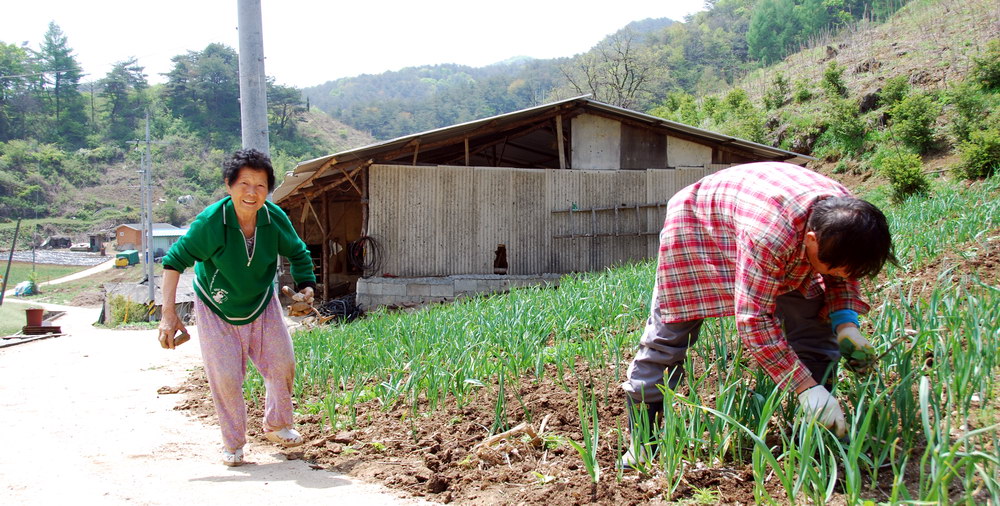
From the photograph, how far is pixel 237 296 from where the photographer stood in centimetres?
325

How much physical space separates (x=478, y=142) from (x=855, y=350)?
12027 millimetres

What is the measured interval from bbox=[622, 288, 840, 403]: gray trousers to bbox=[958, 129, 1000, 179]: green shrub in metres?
9.53

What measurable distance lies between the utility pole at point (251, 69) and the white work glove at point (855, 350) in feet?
18.6

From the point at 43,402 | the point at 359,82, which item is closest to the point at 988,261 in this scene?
the point at 43,402

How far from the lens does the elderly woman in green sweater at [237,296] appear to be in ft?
10.5

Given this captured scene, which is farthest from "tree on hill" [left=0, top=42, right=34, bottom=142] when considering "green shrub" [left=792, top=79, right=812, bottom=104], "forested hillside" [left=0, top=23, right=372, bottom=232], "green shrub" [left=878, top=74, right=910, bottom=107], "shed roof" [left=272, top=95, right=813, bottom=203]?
"green shrub" [left=878, top=74, right=910, bottom=107]

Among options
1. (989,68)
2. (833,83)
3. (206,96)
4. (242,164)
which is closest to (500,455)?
(242,164)

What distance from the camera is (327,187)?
1288 centimetres

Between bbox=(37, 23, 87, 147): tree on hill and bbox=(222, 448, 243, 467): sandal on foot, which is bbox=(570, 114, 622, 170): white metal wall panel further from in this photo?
bbox=(37, 23, 87, 147): tree on hill

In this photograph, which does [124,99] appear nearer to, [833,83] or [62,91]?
[62,91]

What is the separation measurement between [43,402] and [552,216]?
29.3 feet

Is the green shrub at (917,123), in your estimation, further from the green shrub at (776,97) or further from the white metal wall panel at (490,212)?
the white metal wall panel at (490,212)

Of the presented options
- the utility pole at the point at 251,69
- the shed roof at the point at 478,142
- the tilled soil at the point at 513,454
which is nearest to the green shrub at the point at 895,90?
the shed roof at the point at 478,142

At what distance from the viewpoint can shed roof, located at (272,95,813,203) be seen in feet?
37.0
